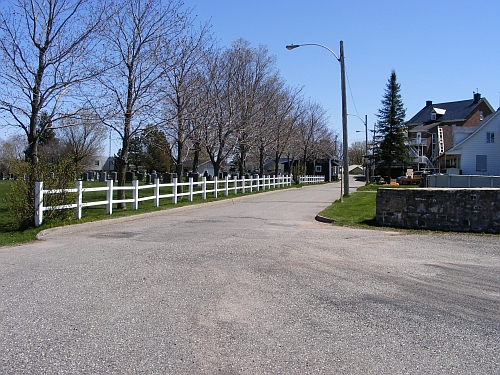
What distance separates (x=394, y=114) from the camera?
62.7 metres

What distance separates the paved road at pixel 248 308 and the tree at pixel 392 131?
53380 millimetres

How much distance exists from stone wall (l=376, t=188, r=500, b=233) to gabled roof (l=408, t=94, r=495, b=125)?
70038 millimetres

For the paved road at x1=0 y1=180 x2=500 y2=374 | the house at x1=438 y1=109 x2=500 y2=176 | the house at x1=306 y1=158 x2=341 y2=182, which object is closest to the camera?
the paved road at x1=0 y1=180 x2=500 y2=374

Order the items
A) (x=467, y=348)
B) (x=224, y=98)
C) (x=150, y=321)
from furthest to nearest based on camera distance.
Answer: (x=224, y=98) < (x=150, y=321) < (x=467, y=348)

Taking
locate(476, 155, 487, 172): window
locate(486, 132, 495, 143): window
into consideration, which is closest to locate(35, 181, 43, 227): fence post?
locate(476, 155, 487, 172): window

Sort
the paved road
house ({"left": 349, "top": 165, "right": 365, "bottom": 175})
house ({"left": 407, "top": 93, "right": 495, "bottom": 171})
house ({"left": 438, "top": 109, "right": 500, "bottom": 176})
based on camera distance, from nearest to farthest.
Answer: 1. the paved road
2. house ({"left": 438, "top": 109, "right": 500, "bottom": 176})
3. house ({"left": 407, "top": 93, "right": 495, "bottom": 171})
4. house ({"left": 349, "top": 165, "right": 365, "bottom": 175})

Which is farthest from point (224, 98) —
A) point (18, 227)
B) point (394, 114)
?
point (394, 114)

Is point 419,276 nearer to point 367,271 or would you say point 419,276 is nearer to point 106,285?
point 367,271

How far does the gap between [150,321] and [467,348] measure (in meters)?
3.16

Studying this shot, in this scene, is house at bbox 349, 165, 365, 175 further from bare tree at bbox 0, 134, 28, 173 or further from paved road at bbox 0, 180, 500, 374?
paved road at bbox 0, 180, 500, 374

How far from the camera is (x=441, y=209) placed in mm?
13422

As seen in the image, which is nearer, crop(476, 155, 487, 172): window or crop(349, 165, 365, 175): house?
crop(476, 155, 487, 172): window

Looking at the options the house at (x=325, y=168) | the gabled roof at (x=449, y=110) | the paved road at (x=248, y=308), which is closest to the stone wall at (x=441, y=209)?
the paved road at (x=248, y=308)

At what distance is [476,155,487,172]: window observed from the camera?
40.8 metres
